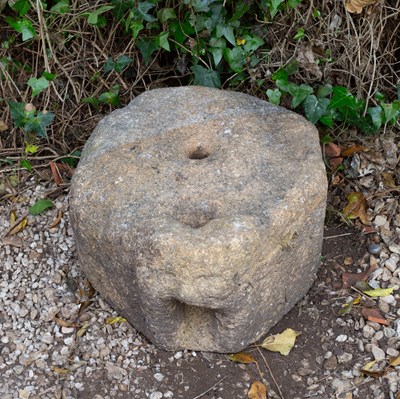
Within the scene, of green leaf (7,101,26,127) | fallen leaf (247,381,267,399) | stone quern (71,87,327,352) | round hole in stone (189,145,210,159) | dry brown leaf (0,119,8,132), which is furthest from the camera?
dry brown leaf (0,119,8,132)

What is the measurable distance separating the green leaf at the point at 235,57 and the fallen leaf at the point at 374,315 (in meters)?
1.11

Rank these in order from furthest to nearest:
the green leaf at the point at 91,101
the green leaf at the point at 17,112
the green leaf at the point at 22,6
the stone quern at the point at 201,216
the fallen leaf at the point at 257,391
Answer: the green leaf at the point at 91,101, the green leaf at the point at 17,112, the green leaf at the point at 22,6, the fallen leaf at the point at 257,391, the stone quern at the point at 201,216

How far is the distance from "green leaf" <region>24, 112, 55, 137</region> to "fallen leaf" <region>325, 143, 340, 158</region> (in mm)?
1181

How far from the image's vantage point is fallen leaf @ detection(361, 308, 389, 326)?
2.47 meters

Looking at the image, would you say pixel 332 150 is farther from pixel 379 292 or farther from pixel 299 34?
pixel 379 292

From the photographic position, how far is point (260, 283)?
7.20 ft

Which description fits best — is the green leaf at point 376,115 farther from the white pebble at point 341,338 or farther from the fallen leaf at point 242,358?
the fallen leaf at point 242,358

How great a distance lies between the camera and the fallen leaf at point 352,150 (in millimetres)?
2893

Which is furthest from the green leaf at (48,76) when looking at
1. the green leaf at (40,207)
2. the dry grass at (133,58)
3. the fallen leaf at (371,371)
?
the fallen leaf at (371,371)

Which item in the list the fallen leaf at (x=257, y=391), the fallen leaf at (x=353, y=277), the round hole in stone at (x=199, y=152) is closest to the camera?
the fallen leaf at (x=257, y=391)

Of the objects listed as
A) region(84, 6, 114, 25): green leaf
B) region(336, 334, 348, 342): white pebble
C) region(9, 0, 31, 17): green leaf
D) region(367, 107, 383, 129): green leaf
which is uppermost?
region(9, 0, 31, 17): green leaf

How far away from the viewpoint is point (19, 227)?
9.52ft

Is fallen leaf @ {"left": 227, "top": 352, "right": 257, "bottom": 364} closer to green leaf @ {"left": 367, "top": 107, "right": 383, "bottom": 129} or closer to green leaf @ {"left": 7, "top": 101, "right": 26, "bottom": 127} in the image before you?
green leaf @ {"left": 367, "top": 107, "right": 383, "bottom": 129}

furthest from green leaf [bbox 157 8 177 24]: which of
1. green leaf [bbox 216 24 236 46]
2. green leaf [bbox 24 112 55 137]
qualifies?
green leaf [bbox 24 112 55 137]
